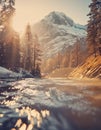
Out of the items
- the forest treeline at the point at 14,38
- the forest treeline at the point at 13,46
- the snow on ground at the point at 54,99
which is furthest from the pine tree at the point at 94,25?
the snow on ground at the point at 54,99

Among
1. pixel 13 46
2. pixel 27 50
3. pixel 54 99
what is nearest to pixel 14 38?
pixel 13 46

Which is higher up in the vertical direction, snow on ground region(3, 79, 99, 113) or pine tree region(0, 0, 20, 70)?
pine tree region(0, 0, 20, 70)

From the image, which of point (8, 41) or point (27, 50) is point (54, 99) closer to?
point (8, 41)

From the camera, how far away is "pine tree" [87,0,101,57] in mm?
68562

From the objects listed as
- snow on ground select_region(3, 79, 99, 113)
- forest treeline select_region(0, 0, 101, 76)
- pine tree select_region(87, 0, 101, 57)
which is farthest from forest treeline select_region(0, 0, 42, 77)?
snow on ground select_region(3, 79, 99, 113)

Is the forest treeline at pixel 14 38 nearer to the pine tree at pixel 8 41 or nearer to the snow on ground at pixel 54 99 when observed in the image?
the pine tree at pixel 8 41

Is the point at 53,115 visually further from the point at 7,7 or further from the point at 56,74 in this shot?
the point at 56,74

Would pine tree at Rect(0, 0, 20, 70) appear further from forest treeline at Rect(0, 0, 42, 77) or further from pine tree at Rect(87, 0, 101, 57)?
pine tree at Rect(87, 0, 101, 57)

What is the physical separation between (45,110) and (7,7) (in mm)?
41826

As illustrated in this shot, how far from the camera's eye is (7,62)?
219 ft

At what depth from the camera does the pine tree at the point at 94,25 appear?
6856 cm

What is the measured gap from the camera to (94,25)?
71.8 meters

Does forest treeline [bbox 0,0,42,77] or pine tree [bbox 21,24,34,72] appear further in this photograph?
pine tree [bbox 21,24,34,72]

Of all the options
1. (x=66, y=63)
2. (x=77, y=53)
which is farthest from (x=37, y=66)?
(x=66, y=63)
